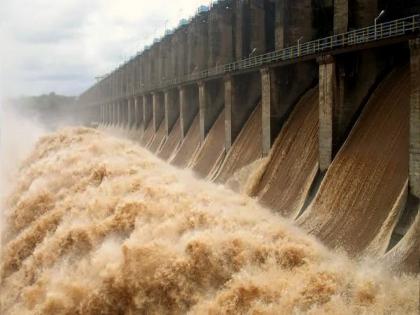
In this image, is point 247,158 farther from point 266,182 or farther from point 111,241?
point 111,241

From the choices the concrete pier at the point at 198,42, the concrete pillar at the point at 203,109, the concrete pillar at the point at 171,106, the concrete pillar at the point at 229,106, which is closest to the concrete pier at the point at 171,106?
the concrete pillar at the point at 171,106

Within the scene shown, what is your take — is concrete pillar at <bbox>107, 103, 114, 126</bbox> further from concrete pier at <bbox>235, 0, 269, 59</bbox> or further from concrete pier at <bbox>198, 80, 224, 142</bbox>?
concrete pier at <bbox>235, 0, 269, 59</bbox>

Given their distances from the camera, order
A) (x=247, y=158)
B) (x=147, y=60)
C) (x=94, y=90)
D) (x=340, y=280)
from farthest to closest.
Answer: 1. (x=94, y=90)
2. (x=147, y=60)
3. (x=247, y=158)
4. (x=340, y=280)

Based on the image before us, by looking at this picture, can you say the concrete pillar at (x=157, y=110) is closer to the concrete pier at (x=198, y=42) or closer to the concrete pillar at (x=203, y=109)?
the concrete pier at (x=198, y=42)

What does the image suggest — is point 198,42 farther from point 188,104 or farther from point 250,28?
point 250,28

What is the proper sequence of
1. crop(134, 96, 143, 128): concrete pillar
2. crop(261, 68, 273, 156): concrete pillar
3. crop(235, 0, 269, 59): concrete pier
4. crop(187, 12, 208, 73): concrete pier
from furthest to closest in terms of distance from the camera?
crop(134, 96, 143, 128): concrete pillar, crop(187, 12, 208, 73): concrete pier, crop(235, 0, 269, 59): concrete pier, crop(261, 68, 273, 156): concrete pillar

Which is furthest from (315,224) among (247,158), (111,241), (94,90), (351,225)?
(94,90)

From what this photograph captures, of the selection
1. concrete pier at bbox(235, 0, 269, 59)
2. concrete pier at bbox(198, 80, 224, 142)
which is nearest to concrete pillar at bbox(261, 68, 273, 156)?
concrete pier at bbox(235, 0, 269, 59)
